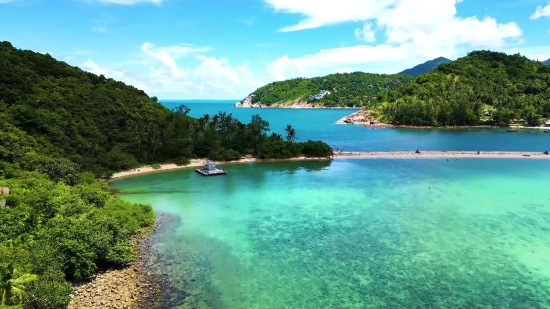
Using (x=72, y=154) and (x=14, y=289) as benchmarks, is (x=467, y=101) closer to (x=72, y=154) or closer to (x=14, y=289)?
(x=72, y=154)

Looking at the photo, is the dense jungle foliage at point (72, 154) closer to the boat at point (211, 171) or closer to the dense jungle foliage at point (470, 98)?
the boat at point (211, 171)

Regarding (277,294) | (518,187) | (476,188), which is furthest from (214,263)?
(518,187)

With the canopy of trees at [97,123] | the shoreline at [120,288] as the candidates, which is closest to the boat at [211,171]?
the canopy of trees at [97,123]

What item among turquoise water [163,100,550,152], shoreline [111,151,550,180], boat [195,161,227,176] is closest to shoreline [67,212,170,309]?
boat [195,161,227,176]

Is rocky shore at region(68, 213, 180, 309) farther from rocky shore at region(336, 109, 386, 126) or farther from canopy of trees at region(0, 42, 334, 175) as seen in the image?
rocky shore at region(336, 109, 386, 126)

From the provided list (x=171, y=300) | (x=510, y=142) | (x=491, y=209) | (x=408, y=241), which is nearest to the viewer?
(x=171, y=300)

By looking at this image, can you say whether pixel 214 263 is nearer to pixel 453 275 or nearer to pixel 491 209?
pixel 453 275

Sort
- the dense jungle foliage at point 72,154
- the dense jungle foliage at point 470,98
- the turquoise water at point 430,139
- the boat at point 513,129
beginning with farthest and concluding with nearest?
the dense jungle foliage at point 470,98
the boat at point 513,129
the turquoise water at point 430,139
the dense jungle foliage at point 72,154
